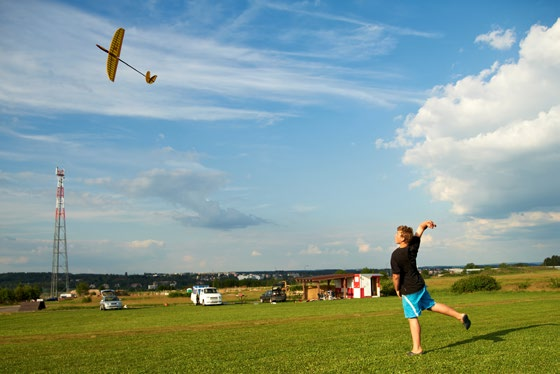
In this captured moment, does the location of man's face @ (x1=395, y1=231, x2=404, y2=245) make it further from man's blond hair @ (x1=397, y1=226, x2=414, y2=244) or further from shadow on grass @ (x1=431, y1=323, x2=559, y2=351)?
shadow on grass @ (x1=431, y1=323, x2=559, y2=351)

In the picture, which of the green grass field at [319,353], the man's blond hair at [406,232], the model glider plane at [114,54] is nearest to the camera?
the green grass field at [319,353]

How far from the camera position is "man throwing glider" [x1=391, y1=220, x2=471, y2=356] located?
799cm

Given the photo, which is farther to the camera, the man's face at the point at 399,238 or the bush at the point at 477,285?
the bush at the point at 477,285

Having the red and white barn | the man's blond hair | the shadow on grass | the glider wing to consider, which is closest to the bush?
the red and white barn

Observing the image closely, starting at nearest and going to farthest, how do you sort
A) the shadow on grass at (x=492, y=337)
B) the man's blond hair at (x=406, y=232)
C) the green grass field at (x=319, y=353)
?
1. the green grass field at (x=319, y=353)
2. the man's blond hair at (x=406, y=232)
3. the shadow on grass at (x=492, y=337)

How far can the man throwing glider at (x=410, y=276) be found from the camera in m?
7.99

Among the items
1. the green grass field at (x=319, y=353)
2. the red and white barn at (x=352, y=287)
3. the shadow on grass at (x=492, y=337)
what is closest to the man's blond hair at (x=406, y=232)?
the green grass field at (x=319, y=353)

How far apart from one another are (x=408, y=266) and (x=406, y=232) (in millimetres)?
564

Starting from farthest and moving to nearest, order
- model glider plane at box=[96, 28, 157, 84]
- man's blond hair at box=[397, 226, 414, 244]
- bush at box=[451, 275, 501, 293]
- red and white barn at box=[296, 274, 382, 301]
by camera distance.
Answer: red and white barn at box=[296, 274, 382, 301] < bush at box=[451, 275, 501, 293] < model glider plane at box=[96, 28, 157, 84] < man's blond hair at box=[397, 226, 414, 244]

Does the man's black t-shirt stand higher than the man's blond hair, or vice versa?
the man's blond hair

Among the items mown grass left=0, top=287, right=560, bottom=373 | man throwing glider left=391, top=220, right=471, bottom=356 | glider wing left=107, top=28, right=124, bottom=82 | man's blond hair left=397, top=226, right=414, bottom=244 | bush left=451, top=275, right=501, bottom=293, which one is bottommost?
bush left=451, top=275, right=501, bottom=293

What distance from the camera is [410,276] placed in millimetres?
8086

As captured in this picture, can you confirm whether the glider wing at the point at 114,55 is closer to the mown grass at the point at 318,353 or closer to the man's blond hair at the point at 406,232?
the mown grass at the point at 318,353

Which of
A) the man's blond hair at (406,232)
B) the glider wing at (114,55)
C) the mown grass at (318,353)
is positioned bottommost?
the mown grass at (318,353)
